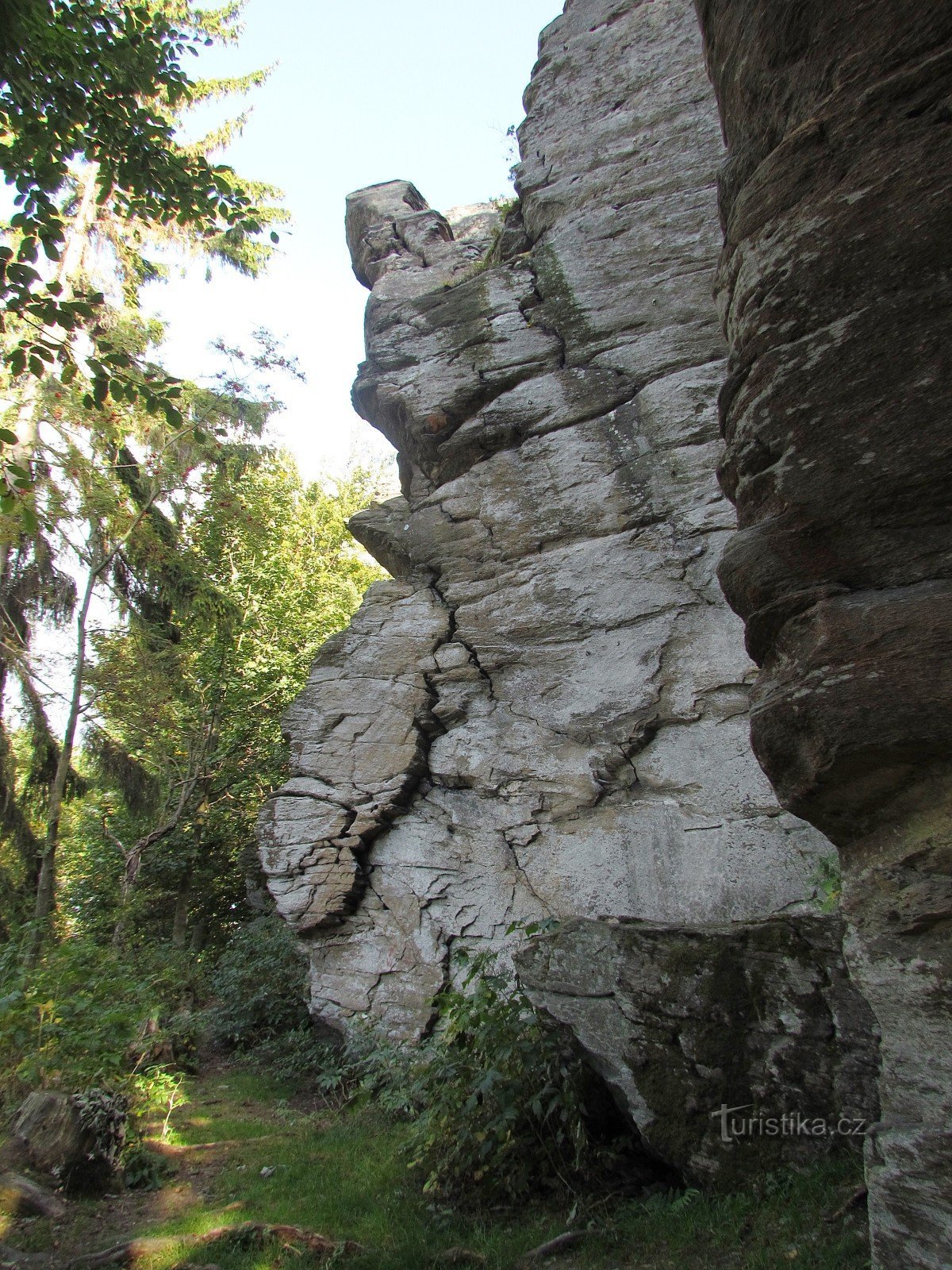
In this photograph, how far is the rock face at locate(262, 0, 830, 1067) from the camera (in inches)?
239

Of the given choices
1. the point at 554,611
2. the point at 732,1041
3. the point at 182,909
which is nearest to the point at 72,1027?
the point at 732,1041

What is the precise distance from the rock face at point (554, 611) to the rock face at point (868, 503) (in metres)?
2.67

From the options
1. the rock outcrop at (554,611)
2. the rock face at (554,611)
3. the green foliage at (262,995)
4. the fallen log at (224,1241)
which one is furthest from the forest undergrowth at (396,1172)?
the green foliage at (262,995)

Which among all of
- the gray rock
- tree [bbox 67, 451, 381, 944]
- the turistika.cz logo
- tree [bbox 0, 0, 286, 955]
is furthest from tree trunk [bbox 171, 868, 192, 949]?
the turistika.cz logo

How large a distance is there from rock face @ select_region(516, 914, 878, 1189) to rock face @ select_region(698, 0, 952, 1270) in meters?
1.06

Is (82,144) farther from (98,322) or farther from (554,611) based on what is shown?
(98,322)

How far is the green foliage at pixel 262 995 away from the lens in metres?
7.73

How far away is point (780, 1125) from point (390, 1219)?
6.55 feet

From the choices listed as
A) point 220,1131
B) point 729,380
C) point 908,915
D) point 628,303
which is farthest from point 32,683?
point 908,915

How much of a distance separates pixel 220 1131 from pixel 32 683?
253 inches

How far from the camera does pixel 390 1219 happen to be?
4.08 metres

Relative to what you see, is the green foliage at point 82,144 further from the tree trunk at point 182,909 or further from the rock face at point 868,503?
the tree trunk at point 182,909

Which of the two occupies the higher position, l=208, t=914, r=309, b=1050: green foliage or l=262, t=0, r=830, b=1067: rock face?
l=262, t=0, r=830, b=1067: rock face

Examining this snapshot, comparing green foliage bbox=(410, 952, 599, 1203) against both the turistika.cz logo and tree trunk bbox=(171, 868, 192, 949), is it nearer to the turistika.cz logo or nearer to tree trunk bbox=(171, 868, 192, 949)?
the turistika.cz logo
